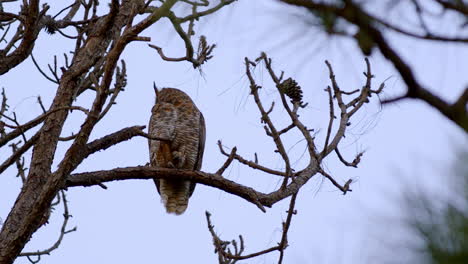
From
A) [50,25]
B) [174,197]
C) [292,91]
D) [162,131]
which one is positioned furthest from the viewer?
[162,131]

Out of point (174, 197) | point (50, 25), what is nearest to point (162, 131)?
point (174, 197)

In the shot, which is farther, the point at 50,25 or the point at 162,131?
the point at 162,131

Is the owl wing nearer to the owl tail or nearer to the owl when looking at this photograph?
the owl

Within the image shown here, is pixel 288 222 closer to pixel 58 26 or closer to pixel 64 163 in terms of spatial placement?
pixel 64 163

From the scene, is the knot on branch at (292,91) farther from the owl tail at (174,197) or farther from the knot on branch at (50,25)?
the owl tail at (174,197)

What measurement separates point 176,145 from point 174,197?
17.2 inches

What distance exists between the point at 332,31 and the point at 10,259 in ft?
10.2

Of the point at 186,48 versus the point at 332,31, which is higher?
the point at 186,48

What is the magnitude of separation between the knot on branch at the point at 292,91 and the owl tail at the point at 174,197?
2.41m

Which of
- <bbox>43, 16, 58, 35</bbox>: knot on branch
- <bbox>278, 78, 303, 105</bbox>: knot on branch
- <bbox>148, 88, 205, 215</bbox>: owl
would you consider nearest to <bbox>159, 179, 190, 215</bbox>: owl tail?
<bbox>148, 88, 205, 215</bbox>: owl

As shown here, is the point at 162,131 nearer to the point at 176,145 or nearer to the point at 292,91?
the point at 176,145

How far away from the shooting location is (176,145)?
655cm

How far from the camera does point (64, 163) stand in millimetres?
4039

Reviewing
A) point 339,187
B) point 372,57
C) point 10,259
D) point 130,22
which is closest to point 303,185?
point 339,187
